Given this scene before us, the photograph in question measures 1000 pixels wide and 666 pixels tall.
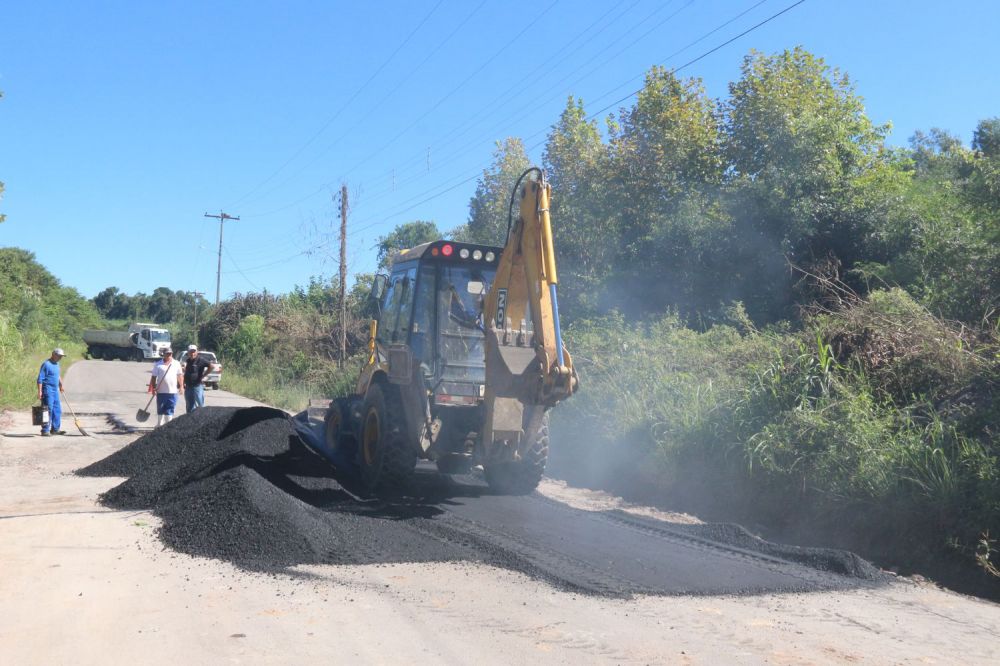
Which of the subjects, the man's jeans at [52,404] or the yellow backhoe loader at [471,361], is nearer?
the yellow backhoe loader at [471,361]

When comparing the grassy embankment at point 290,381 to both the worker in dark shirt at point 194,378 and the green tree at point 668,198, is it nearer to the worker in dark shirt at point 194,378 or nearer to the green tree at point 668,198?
the worker in dark shirt at point 194,378

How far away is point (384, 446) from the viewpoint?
945 centimetres

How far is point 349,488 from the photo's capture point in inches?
393

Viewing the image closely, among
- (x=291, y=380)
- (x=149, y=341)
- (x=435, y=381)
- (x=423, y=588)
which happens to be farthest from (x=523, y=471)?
(x=149, y=341)

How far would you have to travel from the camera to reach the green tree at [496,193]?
31922mm

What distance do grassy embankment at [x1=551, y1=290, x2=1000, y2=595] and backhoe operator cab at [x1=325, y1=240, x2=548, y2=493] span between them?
2.25 meters

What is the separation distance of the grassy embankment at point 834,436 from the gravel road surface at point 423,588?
33.7 inches

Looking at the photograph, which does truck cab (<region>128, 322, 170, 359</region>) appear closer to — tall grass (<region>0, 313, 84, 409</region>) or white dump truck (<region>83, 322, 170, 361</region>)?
white dump truck (<region>83, 322, 170, 361</region>)

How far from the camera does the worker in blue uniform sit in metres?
14.5

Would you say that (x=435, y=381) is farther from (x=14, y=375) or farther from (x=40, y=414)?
(x=14, y=375)

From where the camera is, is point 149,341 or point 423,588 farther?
point 149,341

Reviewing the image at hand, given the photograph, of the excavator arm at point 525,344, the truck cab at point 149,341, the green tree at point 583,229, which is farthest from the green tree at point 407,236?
the excavator arm at point 525,344

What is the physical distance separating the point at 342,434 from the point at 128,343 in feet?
159

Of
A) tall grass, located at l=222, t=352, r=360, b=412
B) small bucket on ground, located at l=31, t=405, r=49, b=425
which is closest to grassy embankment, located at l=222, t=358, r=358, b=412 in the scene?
tall grass, located at l=222, t=352, r=360, b=412
